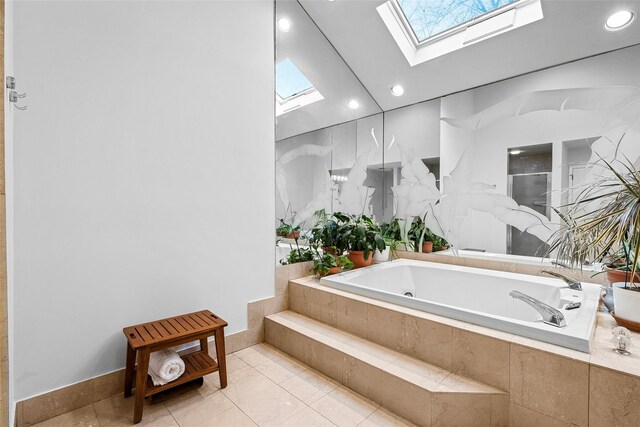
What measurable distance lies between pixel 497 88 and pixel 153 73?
8.74 ft

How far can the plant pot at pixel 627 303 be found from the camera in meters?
1.55

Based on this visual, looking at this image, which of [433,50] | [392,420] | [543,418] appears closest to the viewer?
[543,418]

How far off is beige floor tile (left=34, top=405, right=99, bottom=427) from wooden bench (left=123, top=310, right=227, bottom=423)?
0.57ft

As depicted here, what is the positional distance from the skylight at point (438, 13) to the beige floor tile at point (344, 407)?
10.2 ft

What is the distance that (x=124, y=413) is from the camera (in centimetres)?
162

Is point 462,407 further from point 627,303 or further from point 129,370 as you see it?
point 129,370

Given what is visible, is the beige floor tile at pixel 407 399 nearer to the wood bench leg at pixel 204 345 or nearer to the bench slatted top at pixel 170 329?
the bench slatted top at pixel 170 329

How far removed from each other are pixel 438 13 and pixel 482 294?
8.33 feet

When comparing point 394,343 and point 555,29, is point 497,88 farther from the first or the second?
point 394,343

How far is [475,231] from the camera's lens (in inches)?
108

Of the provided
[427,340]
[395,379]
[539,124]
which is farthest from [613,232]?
[395,379]

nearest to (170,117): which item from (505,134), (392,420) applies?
(392,420)

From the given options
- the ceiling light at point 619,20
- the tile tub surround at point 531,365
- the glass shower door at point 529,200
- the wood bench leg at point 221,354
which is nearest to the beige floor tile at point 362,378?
the tile tub surround at point 531,365

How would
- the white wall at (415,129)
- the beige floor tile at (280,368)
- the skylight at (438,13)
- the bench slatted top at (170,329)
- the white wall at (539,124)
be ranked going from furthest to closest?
1. the white wall at (415,129)
2. the skylight at (438,13)
3. the white wall at (539,124)
4. the beige floor tile at (280,368)
5. the bench slatted top at (170,329)
